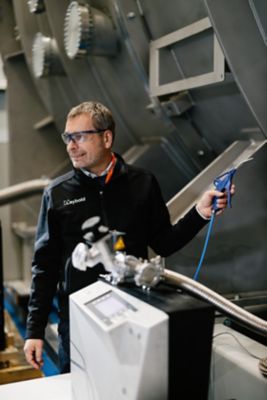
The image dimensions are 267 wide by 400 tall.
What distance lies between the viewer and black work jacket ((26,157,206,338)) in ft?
4.64

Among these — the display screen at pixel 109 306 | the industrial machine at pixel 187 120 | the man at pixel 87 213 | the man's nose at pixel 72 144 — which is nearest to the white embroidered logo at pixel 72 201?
the man at pixel 87 213

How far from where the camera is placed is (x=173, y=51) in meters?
1.89

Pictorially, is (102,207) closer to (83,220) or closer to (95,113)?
(83,220)

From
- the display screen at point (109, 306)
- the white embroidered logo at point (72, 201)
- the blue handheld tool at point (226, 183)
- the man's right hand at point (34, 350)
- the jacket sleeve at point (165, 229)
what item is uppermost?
the white embroidered logo at point (72, 201)

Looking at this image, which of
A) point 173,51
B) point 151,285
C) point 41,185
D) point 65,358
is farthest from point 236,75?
point 41,185

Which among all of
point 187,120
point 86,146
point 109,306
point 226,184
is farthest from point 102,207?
point 187,120

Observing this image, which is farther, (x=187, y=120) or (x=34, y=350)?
(x=187, y=120)

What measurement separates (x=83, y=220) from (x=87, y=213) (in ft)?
0.07

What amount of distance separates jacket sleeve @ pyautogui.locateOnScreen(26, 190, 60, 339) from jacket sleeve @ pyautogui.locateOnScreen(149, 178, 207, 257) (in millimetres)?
256

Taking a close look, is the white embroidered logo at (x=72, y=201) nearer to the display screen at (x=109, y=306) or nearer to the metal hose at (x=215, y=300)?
the metal hose at (x=215, y=300)

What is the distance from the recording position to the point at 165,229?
150cm

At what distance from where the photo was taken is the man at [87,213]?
1.38 m

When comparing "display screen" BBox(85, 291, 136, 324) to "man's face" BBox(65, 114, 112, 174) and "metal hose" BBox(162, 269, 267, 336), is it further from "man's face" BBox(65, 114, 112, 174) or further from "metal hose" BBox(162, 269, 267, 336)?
"man's face" BBox(65, 114, 112, 174)

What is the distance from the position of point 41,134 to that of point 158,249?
7.84 ft
